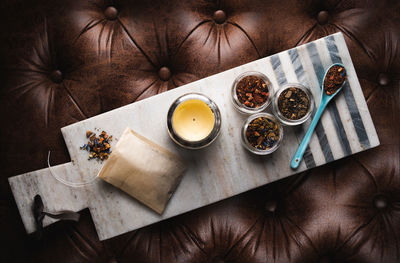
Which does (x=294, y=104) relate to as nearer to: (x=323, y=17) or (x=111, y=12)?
(x=323, y=17)

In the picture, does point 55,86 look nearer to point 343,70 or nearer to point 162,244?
point 162,244

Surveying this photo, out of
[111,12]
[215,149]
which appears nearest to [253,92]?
[215,149]

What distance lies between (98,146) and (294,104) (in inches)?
15.9

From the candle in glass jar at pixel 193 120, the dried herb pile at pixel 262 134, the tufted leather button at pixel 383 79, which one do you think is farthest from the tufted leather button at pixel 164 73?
the tufted leather button at pixel 383 79

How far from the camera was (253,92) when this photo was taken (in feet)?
1.67

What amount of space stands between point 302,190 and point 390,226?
200mm

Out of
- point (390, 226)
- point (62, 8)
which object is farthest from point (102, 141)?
point (390, 226)

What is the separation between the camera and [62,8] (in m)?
0.55

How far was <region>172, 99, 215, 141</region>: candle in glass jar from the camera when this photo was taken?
18.8 inches

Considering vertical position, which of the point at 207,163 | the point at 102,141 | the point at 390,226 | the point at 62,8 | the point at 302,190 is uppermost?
the point at 62,8

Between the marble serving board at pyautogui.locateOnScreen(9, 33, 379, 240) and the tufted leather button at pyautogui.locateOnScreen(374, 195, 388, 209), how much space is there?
13 cm

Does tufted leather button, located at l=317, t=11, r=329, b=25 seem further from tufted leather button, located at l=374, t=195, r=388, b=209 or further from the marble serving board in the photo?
tufted leather button, located at l=374, t=195, r=388, b=209

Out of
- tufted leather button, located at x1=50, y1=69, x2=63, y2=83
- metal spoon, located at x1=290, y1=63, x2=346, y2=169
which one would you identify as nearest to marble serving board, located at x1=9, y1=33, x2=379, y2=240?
metal spoon, located at x1=290, y1=63, x2=346, y2=169

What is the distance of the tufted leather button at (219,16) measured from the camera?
555mm
